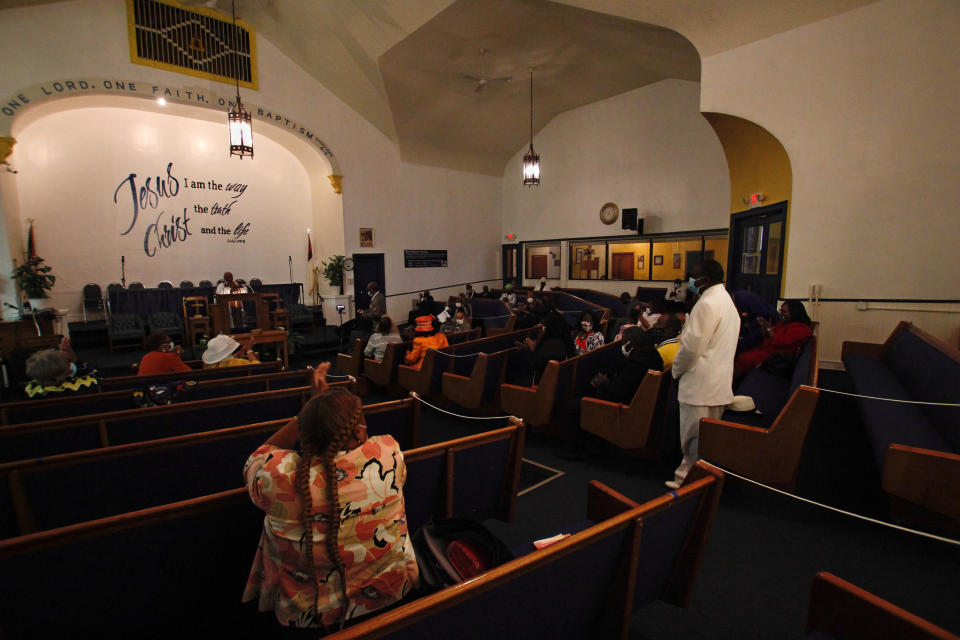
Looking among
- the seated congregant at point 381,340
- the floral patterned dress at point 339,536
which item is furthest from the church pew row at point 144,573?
the seated congregant at point 381,340

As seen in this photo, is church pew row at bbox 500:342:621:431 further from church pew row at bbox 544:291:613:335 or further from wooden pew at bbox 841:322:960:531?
church pew row at bbox 544:291:613:335

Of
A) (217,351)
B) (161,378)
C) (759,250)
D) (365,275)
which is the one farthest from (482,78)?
(161,378)

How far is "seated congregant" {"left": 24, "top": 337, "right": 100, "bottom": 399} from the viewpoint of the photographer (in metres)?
2.69

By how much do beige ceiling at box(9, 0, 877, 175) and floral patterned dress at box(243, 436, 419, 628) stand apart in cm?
599

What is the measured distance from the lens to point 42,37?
6566mm

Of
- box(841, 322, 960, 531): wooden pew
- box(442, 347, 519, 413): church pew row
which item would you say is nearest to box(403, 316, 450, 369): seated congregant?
box(442, 347, 519, 413): church pew row

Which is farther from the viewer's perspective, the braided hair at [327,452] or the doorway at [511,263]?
the doorway at [511,263]

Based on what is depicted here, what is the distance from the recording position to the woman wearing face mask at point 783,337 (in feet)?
13.1

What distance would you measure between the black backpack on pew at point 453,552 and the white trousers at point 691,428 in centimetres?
186

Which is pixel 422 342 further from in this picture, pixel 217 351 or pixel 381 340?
pixel 217 351

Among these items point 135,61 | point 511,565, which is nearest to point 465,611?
point 511,565

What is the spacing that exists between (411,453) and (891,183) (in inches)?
220

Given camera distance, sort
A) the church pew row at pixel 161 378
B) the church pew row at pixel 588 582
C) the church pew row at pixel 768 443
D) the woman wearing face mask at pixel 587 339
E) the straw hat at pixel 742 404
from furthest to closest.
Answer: the woman wearing face mask at pixel 587 339 < the church pew row at pixel 161 378 < the straw hat at pixel 742 404 < the church pew row at pixel 768 443 < the church pew row at pixel 588 582

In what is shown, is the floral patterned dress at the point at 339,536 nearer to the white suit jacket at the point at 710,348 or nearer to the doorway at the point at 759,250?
the white suit jacket at the point at 710,348
